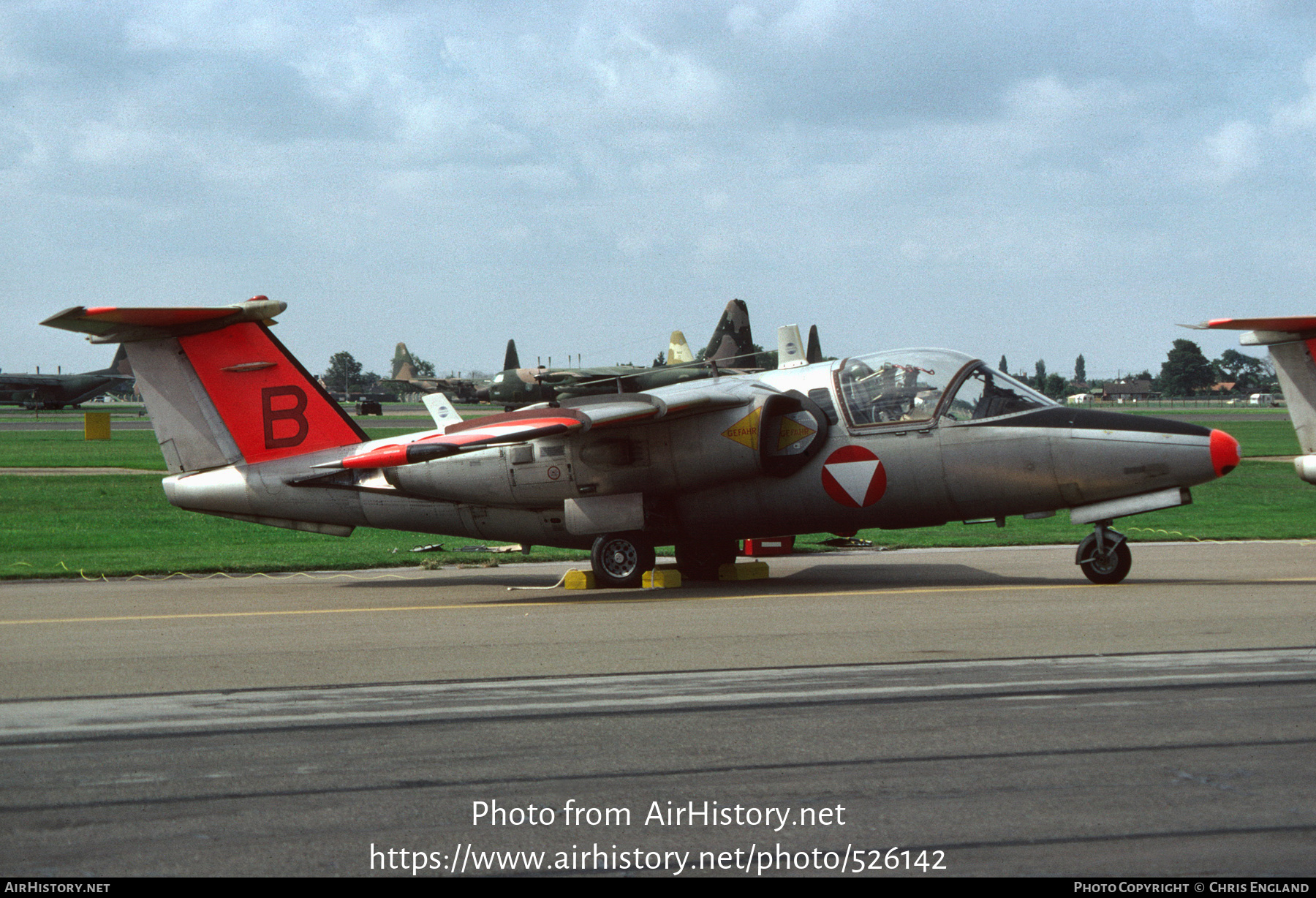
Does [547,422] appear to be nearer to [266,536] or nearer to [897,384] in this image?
[897,384]

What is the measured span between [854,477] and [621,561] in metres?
3.21

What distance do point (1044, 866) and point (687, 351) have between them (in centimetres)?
6572

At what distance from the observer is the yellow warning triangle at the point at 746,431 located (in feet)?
47.9

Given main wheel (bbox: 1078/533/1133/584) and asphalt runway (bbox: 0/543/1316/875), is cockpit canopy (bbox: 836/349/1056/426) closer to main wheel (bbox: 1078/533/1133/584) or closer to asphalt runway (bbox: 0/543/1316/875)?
main wheel (bbox: 1078/533/1133/584)

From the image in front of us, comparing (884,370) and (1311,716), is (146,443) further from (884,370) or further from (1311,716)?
(1311,716)

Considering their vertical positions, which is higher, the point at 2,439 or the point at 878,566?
the point at 2,439

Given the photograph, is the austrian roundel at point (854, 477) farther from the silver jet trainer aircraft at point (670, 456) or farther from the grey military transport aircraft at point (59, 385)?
the grey military transport aircraft at point (59, 385)

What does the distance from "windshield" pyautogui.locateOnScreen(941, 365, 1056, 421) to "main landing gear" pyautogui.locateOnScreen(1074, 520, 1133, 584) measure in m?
1.70

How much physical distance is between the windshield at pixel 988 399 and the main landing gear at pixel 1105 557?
170 cm

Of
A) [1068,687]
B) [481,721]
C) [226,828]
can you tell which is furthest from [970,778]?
[226,828]

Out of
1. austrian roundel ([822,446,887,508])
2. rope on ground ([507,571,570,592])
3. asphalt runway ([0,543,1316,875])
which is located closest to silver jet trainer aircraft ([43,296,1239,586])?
austrian roundel ([822,446,887,508])

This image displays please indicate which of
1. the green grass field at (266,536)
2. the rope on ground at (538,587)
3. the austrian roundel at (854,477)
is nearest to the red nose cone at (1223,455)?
the austrian roundel at (854,477)

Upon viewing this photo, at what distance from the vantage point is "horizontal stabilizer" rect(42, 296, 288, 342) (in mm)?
14859

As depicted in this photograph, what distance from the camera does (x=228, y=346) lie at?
1636cm
